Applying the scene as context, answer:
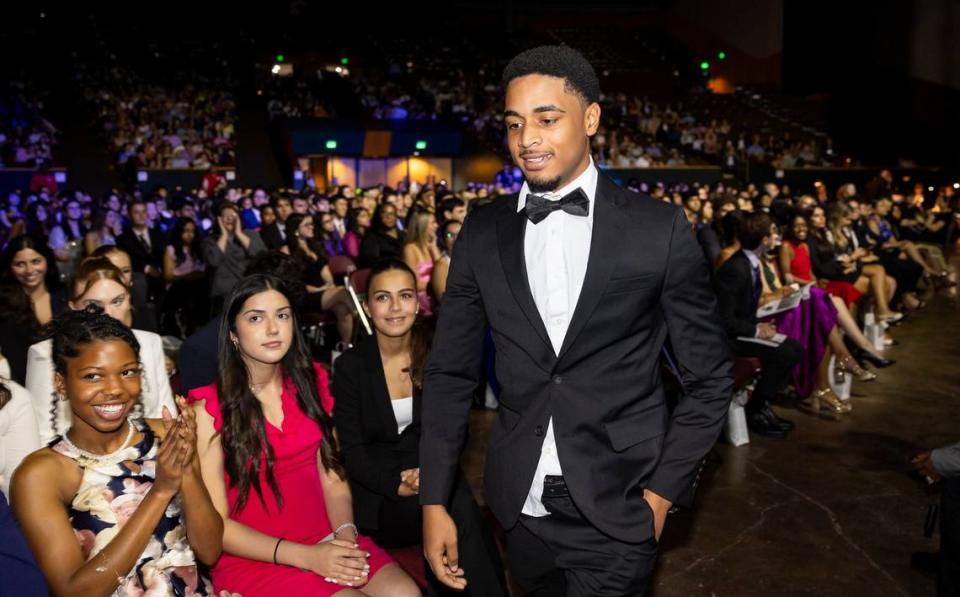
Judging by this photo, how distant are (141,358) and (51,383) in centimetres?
33

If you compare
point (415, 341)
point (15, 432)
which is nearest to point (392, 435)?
point (415, 341)

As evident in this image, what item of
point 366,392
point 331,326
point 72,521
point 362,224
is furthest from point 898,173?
point 72,521

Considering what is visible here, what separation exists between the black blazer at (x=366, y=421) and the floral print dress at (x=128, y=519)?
0.75 meters

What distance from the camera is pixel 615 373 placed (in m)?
1.75

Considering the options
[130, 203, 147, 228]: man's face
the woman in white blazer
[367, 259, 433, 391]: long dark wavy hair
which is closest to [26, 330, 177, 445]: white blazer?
the woman in white blazer

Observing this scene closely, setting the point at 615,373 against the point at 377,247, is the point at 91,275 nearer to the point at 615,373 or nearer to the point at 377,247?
the point at 615,373

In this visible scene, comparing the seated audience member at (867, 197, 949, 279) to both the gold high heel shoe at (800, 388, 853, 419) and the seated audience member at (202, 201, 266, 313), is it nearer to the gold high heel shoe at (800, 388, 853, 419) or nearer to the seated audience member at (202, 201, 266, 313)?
the gold high heel shoe at (800, 388, 853, 419)

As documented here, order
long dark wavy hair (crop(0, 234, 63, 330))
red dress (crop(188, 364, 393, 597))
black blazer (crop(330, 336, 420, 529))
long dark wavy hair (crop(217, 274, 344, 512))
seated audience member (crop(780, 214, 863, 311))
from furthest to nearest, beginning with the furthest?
1. seated audience member (crop(780, 214, 863, 311))
2. long dark wavy hair (crop(0, 234, 63, 330))
3. black blazer (crop(330, 336, 420, 529))
4. long dark wavy hair (crop(217, 274, 344, 512))
5. red dress (crop(188, 364, 393, 597))

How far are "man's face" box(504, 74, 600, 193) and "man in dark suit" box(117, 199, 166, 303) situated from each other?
22.5 ft

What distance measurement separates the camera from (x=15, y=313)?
4086 mm

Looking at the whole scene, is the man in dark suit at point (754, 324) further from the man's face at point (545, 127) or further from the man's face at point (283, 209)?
the man's face at point (283, 209)

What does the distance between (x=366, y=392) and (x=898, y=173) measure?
1886cm

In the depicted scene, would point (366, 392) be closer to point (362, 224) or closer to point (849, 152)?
point (362, 224)

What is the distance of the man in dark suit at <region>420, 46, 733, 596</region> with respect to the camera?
5.69ft
